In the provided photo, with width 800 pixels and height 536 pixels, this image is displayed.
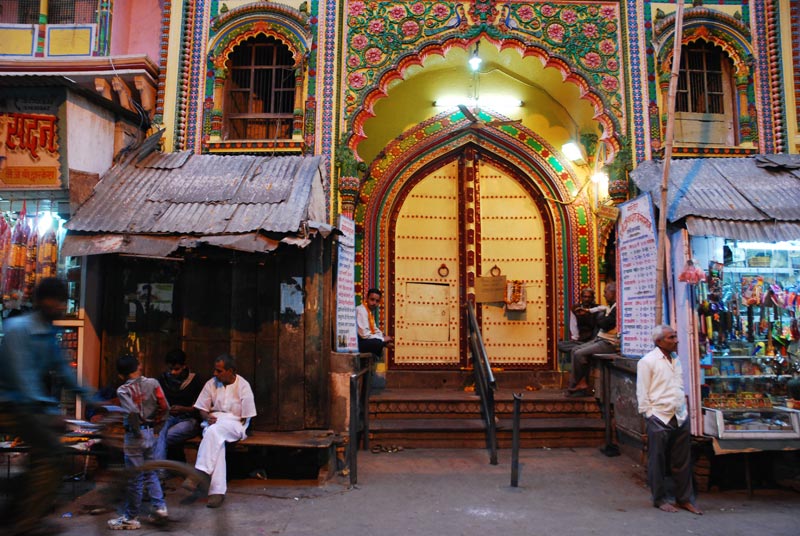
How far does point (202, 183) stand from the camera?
24.7 feet

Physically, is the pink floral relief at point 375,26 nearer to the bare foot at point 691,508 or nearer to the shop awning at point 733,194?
the shop awning at point 733,194

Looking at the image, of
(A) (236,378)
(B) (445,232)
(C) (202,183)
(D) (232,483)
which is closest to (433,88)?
(B) (445,232)

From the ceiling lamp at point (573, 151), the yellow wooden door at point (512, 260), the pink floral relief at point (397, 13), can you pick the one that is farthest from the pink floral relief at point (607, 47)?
the pink floral relief at point (397, 13)

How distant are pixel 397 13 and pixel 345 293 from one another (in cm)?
422

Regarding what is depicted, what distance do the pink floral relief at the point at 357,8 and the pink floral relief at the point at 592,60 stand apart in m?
3.19

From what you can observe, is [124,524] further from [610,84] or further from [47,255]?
[610,84]

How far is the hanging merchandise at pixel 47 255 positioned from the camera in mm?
7070

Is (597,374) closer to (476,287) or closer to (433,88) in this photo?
(476,287)

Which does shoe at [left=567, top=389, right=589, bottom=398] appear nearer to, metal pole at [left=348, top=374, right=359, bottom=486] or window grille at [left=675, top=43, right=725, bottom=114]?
metal pole at [left=348, top=374, right=359, bottom=486]

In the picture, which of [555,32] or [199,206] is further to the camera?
[555,32]

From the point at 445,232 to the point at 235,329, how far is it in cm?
444

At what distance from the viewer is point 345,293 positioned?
7270mm

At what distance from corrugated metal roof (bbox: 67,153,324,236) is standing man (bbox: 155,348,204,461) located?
1445 millimetres

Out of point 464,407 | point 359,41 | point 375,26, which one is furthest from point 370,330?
point 375,26
